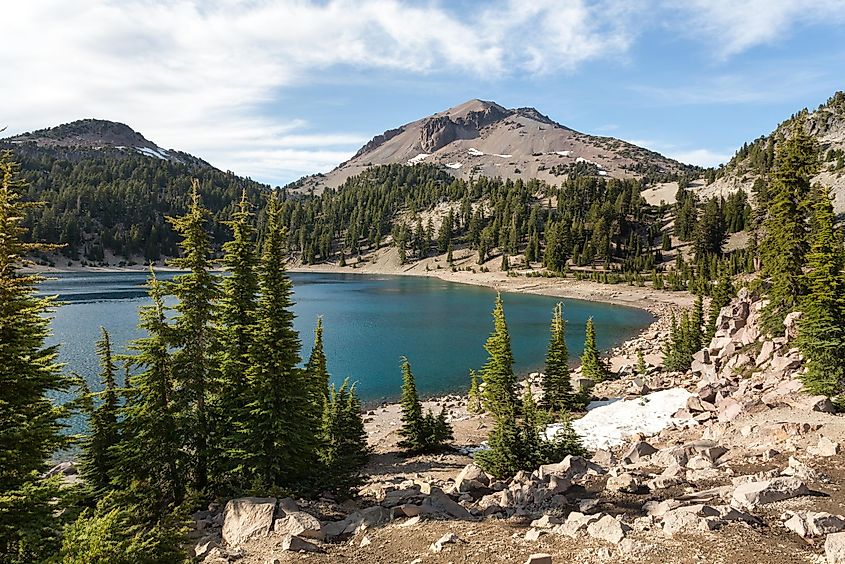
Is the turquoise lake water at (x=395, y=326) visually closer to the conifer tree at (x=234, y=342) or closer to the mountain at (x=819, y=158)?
the conifer tree at (x=234, y=342)

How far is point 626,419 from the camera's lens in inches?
1265

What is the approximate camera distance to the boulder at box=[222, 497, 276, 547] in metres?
14.7

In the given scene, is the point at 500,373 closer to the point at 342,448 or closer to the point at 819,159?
the point at 342,448

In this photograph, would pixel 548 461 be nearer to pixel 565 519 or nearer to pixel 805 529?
pixel 565 519

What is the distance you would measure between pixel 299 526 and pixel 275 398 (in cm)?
802

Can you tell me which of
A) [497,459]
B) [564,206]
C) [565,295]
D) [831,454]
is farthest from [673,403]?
[564,206]

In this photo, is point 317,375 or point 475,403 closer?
point 317,375

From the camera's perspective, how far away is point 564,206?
17525 centimetres

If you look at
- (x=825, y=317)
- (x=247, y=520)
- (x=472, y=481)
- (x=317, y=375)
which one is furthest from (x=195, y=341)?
(x=825, y=317)

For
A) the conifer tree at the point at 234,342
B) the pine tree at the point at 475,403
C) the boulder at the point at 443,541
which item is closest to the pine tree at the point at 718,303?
the pine tree at the point at 475,403

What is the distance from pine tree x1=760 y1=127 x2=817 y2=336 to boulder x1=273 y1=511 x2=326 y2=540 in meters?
32.8

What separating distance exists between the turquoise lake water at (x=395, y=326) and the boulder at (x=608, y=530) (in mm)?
35865

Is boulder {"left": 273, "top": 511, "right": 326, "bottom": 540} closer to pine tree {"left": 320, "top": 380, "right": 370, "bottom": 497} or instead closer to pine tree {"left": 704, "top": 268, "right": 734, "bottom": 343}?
pine tree {"left": 320, "top": 380, "right": 370, "bottom": 497}

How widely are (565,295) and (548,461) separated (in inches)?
4242
